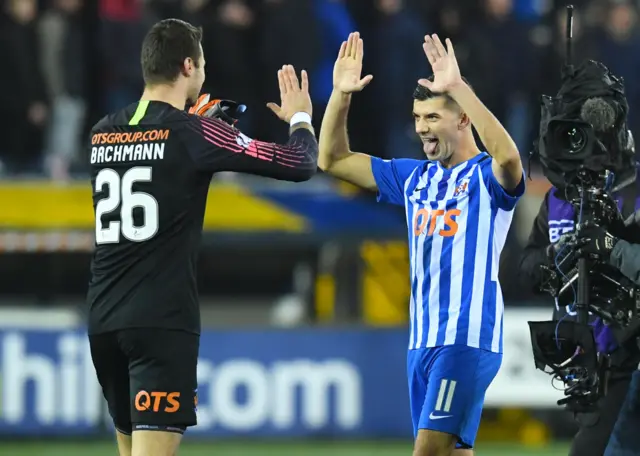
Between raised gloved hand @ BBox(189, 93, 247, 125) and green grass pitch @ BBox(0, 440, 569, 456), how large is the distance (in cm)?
545

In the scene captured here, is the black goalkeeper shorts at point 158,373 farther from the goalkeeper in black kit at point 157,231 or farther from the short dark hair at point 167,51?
the short dark hair at point 167,51

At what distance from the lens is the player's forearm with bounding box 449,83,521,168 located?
21.9 ft

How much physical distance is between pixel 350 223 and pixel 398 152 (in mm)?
1790

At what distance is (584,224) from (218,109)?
5.91ft

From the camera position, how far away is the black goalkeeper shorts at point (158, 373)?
246 inches

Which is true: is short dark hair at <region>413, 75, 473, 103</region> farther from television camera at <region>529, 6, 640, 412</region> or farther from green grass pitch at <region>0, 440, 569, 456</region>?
green grass pitch at <region>0, 440, 569, 456</region>

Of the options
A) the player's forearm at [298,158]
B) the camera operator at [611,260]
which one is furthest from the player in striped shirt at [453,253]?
the player's forearm at [298,158]

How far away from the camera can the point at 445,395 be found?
6.86m

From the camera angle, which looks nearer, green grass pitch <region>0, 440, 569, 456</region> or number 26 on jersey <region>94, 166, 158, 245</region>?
number 26 on jersey <region>94, 166, 158, 245</region>

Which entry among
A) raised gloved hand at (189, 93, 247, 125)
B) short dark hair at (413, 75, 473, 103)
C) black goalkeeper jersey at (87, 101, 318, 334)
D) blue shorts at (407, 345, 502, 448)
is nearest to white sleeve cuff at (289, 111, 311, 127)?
raised gloved hand at (189, 93, 247, 125)

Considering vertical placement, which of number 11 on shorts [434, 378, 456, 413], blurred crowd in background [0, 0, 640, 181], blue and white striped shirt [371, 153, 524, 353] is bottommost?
number 11 on shorts [434, 378, 456, 413]

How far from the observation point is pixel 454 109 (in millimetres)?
7113

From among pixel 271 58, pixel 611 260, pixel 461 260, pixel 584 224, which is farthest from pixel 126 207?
pixel 271 58

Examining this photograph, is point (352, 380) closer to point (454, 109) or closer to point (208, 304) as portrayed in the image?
point (208, 304)
